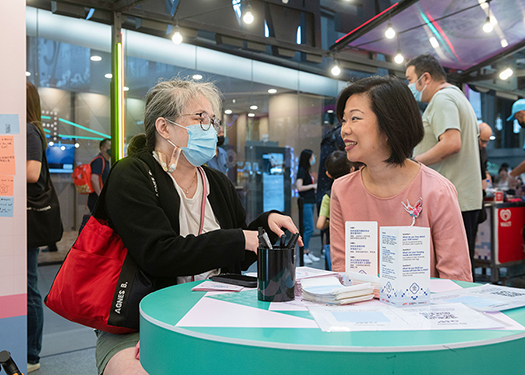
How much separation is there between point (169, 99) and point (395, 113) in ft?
2.92

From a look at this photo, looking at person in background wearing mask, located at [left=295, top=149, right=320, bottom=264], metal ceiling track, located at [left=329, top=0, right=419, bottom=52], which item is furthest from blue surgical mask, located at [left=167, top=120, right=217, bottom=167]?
metal ceiling track, located at [left=329, top=0, right=419, bottom=52]

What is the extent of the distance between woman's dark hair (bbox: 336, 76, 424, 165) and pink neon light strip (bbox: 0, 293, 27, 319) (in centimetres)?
172

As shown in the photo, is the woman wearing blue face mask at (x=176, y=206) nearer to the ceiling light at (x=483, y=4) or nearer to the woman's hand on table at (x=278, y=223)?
the woman's hand on table at (x=278, y=223)

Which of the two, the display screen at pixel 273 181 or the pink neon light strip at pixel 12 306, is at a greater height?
the display screen at pixel 273 181

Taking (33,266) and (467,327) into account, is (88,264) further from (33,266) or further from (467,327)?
(33,266)

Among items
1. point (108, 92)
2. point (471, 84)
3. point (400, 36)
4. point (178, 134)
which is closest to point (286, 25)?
point (400, 36)

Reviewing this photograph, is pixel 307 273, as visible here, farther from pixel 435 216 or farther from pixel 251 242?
pixel 435 216

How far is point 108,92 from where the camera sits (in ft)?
17.3

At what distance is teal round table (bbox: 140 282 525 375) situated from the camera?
70cm

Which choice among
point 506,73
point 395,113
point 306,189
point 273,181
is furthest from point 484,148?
point 506,73

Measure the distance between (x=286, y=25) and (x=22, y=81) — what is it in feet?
15.8

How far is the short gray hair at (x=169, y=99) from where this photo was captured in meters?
1.82

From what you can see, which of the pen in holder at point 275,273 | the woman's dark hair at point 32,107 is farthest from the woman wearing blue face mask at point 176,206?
the woman's dark hair at point 32,107

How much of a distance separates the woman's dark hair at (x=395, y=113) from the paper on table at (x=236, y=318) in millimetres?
930
